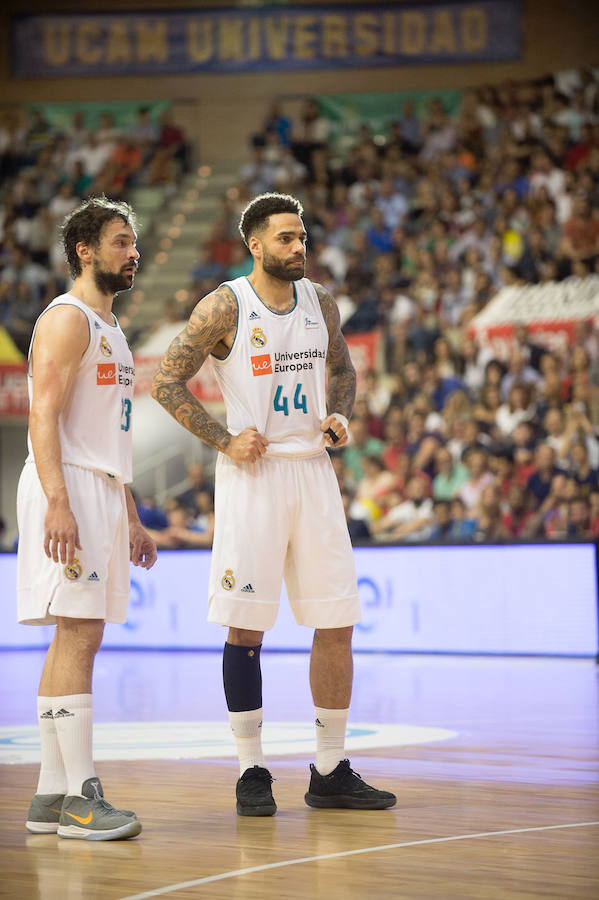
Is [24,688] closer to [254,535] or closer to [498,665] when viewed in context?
[498,665]

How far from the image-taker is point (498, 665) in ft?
35.0

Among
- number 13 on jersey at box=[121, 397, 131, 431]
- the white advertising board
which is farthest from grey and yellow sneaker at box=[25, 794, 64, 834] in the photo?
the white advertising board

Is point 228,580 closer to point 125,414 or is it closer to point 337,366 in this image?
point 125,414

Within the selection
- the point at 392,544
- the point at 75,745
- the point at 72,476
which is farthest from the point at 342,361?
the point at 392,544

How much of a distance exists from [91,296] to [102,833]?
73.3 inches

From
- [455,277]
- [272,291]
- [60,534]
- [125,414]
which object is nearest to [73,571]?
[60,534]

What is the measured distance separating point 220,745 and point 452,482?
23.9 feet

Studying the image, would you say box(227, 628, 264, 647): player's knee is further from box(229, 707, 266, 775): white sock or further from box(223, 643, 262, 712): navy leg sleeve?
box(229, 707, 266, 775): white sock

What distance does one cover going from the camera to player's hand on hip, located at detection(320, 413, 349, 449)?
504 centimetres

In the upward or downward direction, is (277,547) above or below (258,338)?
below

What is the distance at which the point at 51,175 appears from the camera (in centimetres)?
1995

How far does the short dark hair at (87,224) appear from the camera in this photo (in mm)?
4723

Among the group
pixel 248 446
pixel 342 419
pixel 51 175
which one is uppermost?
pixel 51 175

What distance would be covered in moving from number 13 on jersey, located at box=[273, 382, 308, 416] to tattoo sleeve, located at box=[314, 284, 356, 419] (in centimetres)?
27
